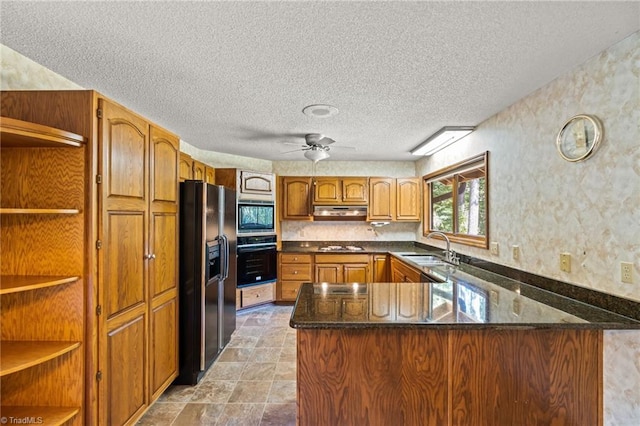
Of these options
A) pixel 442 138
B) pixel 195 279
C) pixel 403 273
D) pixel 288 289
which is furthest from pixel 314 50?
pixel 288 289

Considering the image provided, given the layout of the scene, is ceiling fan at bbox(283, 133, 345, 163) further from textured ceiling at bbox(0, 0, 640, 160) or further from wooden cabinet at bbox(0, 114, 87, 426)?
wooden cabinet at bbox(0, 114, 87, 426)

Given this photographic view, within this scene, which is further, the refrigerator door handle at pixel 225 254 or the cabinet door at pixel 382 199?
the cabinet door at pixel 382 199

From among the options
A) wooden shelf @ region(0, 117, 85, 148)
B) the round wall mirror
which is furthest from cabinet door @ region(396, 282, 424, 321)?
wooden shelf @ region(0, 117, 85, 148)

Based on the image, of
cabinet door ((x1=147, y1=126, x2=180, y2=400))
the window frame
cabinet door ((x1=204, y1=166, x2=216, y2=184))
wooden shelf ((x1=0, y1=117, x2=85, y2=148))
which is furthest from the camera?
cabinet door ((x1=204, y1=166, x2=216, y2=184))

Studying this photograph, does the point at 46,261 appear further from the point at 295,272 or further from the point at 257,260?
the point at 295,272

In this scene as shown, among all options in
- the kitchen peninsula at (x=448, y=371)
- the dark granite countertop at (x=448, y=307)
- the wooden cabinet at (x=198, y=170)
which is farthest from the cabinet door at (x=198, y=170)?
the kitchen peninsula at (x=448, y=371)

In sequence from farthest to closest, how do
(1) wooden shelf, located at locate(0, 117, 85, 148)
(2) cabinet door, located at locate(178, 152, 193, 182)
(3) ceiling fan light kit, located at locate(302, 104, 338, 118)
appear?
(2) cabinet door, located at locate(178, 152, 193, 182), (3) ceiling fan light kit, located at locate(302, 104, 338, 118), (1) wooden shelf, located at locate(0, 117, 85, 148)

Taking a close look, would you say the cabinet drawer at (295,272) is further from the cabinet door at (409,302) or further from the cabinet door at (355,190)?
the cabinet door at (409,302)

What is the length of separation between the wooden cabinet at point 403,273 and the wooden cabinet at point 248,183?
2103mm

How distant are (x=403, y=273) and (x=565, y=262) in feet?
6.57

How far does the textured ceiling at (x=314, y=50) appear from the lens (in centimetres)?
135

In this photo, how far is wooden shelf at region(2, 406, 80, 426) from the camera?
1.46m

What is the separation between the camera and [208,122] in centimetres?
296

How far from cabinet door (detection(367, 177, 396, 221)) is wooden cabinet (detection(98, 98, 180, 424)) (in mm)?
3136
